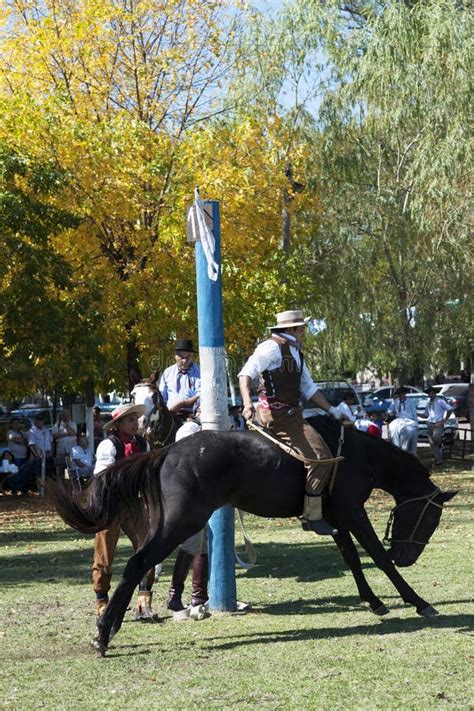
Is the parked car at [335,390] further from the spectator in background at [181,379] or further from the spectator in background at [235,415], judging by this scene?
the spectator in background at [181,379]

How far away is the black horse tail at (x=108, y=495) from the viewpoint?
333 inches

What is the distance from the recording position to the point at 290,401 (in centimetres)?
908

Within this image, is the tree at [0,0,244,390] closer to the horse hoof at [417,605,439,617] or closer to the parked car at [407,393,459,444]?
the parked car at [407,393,459,444]

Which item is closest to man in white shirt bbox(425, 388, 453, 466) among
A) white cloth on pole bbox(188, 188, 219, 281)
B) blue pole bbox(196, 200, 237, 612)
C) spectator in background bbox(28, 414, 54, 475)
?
spectator in background bbox(28, 414, 54, 475)

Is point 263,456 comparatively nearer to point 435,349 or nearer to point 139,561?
point 139,561

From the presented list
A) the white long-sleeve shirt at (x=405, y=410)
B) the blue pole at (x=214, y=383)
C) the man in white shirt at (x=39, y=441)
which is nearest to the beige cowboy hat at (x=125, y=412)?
the blue pole at (x=214, y=383)

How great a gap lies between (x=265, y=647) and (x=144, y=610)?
1.64 meters

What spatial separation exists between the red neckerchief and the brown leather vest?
1.32 m

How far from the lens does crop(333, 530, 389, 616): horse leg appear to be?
29.7 feet

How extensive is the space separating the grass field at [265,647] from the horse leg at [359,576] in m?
0.10

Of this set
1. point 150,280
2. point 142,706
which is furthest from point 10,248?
point 142,706

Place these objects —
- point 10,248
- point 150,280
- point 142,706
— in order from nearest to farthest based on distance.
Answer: point 142,706, point 10,248, point 150,280

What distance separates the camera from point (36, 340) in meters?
21.9

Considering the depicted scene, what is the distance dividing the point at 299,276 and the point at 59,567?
1635cm
